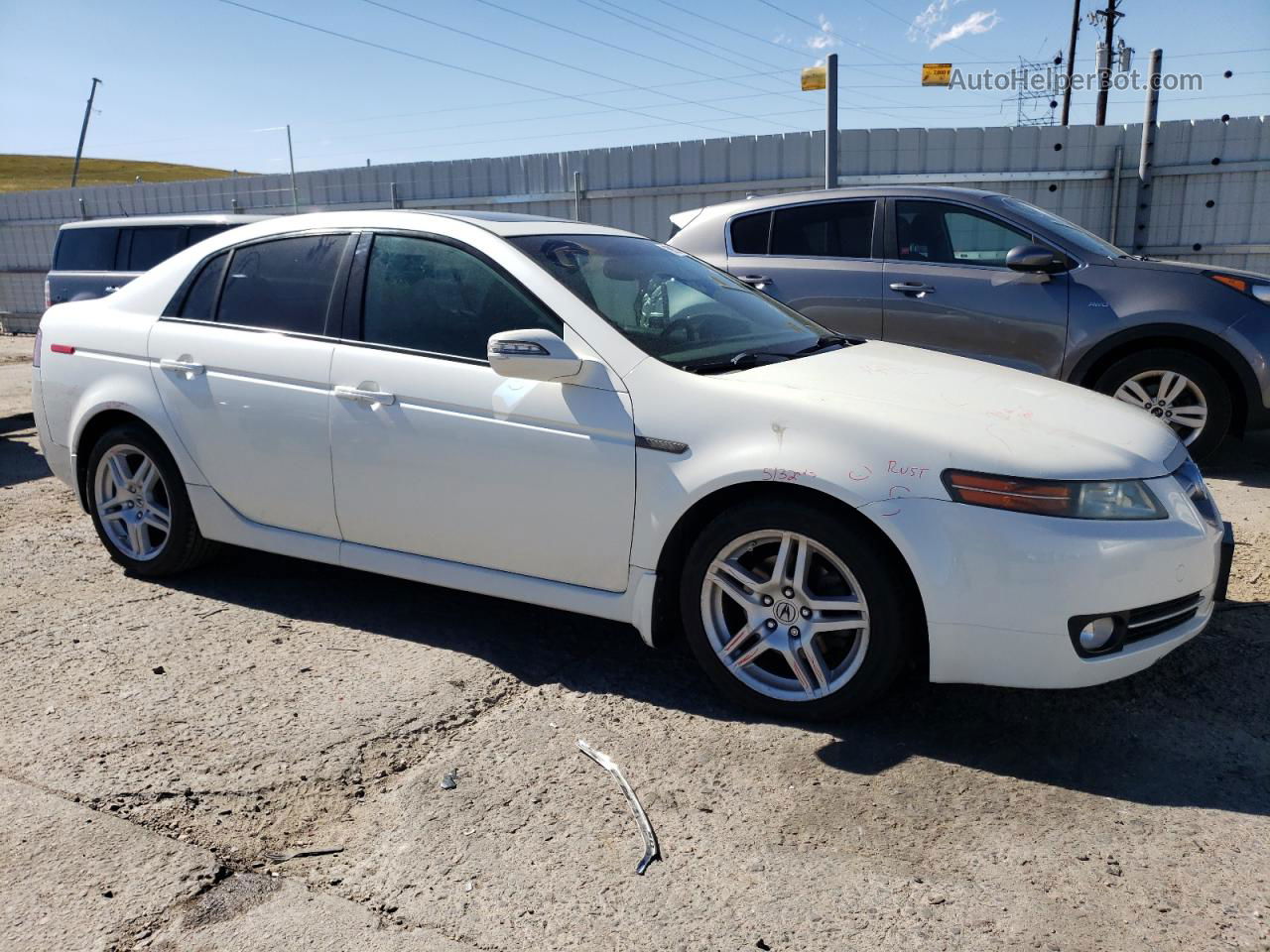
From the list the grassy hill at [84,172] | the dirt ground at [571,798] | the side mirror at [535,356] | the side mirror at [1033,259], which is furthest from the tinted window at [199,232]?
the grassy hill at [84,172]

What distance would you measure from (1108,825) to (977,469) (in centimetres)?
100

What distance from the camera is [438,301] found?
12.7 feet

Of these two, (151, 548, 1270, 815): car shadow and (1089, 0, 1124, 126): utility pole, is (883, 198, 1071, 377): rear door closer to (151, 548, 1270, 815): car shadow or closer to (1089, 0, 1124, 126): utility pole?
(151, 548, 1270, 815): car shadow

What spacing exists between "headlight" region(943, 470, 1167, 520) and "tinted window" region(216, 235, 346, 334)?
2.54m

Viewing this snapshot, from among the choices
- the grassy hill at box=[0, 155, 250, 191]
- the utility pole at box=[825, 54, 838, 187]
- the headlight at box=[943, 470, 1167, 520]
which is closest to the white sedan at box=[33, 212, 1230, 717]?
the headlight at box=[943, 470, 1167, 520]

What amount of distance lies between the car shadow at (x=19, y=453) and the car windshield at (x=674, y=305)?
5.10 m

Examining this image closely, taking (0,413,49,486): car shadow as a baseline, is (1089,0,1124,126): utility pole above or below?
above

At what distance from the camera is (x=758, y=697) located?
10.7ft

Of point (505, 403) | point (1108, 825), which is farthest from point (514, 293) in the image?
point (1108, 825)

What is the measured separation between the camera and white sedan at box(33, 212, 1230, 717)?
295 cm

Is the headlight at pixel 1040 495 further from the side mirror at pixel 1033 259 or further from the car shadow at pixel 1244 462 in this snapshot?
the car shadow at pixel 1244 462

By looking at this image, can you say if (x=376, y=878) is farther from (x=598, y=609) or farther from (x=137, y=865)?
(x=598, y=609)

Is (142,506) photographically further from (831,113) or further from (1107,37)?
(1107,37)

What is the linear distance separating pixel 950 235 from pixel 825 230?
2.82 ft
